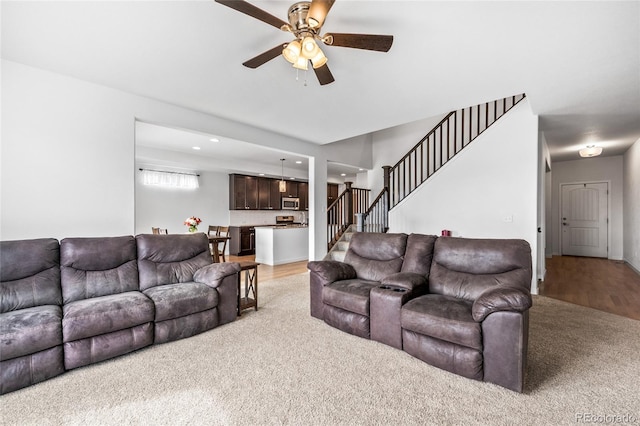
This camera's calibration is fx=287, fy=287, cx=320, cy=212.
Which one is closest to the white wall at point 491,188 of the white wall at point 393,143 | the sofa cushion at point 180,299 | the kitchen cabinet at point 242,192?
the white wall at point 393,143

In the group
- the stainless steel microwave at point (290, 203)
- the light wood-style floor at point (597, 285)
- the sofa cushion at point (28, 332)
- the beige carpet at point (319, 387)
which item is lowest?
the beige carpet at point (319, 387)

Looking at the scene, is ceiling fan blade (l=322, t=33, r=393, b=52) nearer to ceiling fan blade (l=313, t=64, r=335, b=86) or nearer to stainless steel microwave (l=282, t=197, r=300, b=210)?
ceiling fan blade (l=313, t=64, r=335, b=86)

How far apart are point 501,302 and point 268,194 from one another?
7.79 m

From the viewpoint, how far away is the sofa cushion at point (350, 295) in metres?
→ 2.75

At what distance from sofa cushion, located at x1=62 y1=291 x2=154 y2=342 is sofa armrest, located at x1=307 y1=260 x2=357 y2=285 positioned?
5.34 ft

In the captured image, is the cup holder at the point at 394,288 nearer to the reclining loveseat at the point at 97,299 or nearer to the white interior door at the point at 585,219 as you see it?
the reclining loveseat at the point at 97,299

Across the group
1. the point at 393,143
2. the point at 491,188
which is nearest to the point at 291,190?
the point at 393,143

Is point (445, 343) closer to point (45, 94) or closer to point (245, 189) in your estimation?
point (45, 94)

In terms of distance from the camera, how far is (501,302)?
1.94 metres

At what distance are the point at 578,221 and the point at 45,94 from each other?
10847 millimetres

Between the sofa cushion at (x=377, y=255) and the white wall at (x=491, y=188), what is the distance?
2.21 m

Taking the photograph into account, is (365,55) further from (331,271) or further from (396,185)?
(396,185)

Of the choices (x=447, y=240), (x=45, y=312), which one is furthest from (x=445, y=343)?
(x=45, y=312)

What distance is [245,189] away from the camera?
8594 mm
